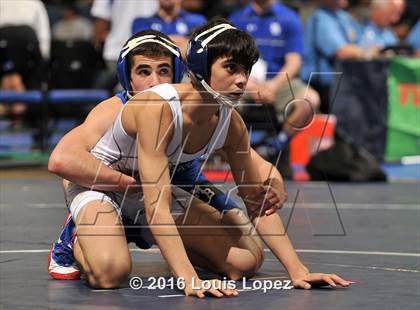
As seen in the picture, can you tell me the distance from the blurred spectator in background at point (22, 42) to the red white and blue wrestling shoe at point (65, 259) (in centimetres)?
719

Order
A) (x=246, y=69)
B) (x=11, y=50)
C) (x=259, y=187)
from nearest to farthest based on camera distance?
(x=246, y=69)
(x=259, y=187)
(x=11, y=50)

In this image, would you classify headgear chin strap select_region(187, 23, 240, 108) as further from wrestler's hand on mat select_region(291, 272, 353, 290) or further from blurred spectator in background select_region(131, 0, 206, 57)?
blurred spectator in background select_region(131, 0, 206, 57)

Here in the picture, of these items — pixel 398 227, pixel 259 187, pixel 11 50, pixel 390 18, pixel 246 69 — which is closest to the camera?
pixel 246 69

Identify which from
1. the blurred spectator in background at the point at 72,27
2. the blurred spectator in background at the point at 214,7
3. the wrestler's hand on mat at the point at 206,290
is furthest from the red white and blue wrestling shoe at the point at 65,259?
the blurred spectator in background at the point at 214,7

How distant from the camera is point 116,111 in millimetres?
5363

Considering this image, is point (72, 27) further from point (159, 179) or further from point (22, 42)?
point (159, 179)

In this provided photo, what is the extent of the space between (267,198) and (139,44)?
98cm

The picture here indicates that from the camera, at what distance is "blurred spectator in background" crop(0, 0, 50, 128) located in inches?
487

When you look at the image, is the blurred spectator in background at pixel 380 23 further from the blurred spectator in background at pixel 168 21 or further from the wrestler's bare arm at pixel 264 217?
the wrestler's bare arm at pixel 264 217

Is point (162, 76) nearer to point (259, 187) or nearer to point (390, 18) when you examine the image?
point (259, 187)

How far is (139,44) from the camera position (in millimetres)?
5512

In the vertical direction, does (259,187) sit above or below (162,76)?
below

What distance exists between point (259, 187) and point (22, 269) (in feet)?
3.94

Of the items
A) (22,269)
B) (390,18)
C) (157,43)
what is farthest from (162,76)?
(390,18)
